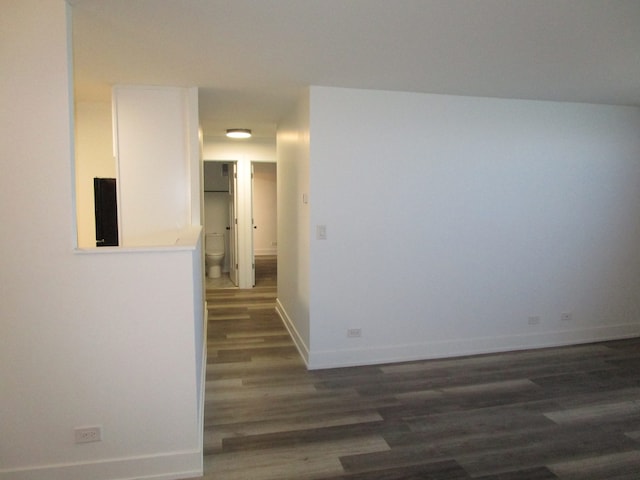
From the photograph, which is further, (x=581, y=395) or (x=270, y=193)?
(x=270, y=193)

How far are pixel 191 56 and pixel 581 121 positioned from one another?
150 inches

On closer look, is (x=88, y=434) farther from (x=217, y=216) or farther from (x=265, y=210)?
(x=265, y=210)

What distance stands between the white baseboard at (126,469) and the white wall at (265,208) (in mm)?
8050

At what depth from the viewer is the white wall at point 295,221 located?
3.93 meters

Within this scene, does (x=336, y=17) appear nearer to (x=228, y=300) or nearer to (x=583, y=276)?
(x=583, y=276)

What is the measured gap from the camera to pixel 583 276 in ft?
14.8

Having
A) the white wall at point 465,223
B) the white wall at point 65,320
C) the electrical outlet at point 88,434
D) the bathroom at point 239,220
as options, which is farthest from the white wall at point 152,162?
the bathroom at point 239,220

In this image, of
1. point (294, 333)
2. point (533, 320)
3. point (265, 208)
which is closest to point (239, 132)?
point (294, 333)

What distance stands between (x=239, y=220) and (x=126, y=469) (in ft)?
16.5

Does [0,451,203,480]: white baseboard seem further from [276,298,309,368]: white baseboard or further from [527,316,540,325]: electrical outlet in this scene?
[527,316,540,325]: electrical outlet

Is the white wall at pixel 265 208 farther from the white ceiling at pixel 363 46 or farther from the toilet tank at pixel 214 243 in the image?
the white ceiling at pixel 363 46

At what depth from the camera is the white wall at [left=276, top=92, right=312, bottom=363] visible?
12.9 ft

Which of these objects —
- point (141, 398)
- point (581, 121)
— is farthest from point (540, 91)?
point (141, 398)

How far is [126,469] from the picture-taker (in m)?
2.31
